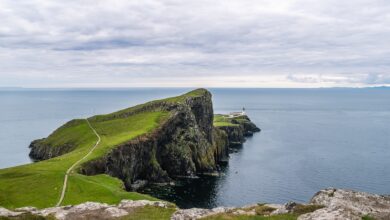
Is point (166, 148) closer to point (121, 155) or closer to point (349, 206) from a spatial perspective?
point (121, 155)

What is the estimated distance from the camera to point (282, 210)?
34.4 meters

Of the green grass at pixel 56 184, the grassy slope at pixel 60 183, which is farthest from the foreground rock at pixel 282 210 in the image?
the green grass at pixel 56 184

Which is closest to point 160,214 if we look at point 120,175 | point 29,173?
point 29,173

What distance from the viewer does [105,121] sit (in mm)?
163875

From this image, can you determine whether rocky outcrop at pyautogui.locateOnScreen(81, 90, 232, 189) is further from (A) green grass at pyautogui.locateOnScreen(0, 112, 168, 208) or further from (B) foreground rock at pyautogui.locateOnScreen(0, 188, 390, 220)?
(B) foreground rock at pyautogui.locateOnScreen(0, 188, 390, 220)

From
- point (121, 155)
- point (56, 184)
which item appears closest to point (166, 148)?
point (121, 155)

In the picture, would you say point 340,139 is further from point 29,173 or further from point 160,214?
point 160,214

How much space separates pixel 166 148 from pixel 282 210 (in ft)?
323

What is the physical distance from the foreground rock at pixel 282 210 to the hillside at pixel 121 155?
25737mm

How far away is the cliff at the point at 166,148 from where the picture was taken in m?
108

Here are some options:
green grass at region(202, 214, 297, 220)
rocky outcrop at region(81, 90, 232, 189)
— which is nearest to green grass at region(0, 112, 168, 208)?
rocky outcrop at region(81, 90, 232, 189)

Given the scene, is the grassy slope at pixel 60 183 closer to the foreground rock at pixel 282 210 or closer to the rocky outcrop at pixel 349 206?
the foreground rock at pixel 282 210

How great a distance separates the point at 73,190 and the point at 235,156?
3997 inches

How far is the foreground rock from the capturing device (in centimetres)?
3143
